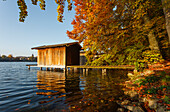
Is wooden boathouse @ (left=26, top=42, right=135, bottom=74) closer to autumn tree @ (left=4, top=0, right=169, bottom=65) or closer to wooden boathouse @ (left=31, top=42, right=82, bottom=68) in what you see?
wooden boathouse @ (left=31, top=42, right=82, bottom=68)

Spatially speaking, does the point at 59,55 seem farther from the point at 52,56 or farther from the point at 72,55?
the point at 72,55

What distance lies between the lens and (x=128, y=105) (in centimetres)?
470

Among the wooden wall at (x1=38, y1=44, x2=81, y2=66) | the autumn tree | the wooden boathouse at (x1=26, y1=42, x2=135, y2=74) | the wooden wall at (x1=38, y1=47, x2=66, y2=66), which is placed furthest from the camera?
the wooden wall at (x1=38, y1=47, x2=66, y2=66)

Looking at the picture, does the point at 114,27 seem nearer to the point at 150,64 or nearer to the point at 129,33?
the point at 129,33

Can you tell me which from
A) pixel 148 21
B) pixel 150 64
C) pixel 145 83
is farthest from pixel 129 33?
pixel 145 83

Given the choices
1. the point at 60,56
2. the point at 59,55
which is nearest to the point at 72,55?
the point at 60,56

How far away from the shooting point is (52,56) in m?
21.2

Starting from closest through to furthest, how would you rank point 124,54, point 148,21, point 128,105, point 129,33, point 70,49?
point 128,105 < point 148,21 < point 129,33 < point 124,54 < point 70,49

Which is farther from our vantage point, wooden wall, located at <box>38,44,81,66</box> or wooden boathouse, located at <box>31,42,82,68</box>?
wooden wall, located at <box>38,44,81,66</box>

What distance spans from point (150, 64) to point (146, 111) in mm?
7962

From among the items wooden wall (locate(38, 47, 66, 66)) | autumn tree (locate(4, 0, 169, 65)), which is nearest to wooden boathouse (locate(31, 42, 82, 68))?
wooden wall (locate(38, 47, 66, 66))

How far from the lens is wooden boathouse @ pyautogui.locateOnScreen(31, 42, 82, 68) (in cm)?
1978

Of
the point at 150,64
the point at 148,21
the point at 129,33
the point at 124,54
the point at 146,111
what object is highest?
the point at 148,21

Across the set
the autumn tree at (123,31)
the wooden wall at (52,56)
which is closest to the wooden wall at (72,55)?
the wooden wall at (52,56)
